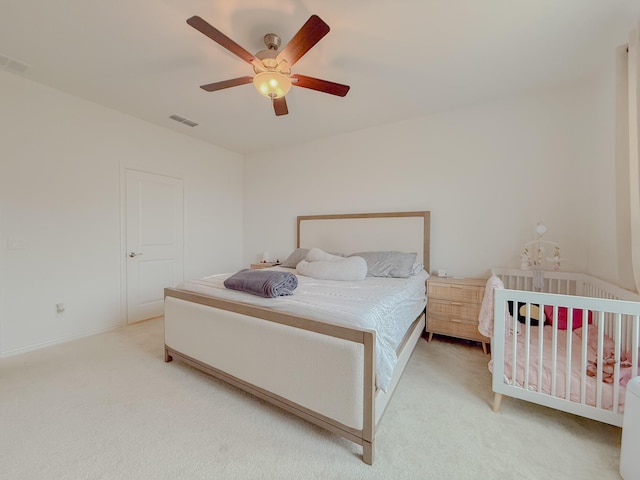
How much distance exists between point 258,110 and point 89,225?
7.73ft

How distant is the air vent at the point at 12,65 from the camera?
2.21 meters

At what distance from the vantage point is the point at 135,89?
2.66 metres

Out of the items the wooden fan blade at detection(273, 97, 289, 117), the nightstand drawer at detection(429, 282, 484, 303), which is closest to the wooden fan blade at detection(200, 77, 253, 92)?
the wooden fan blade at detection(273, 97, 289, 117)

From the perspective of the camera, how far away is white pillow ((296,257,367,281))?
2615 millimetres

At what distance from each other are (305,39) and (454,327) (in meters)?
2.80

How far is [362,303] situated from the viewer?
5.66 feet

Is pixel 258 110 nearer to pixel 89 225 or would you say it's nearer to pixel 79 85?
pixel 79 85

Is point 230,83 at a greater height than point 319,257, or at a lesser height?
greater

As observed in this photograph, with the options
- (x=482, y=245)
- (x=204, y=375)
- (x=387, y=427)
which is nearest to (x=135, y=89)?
(x=204, y=375)

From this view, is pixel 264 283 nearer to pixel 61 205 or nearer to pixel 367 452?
pixel 367 452

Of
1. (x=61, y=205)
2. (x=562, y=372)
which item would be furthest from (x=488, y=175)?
(x=61, y=205)

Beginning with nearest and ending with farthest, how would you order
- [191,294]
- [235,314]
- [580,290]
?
[235,314]
[191,294]
[580,290]

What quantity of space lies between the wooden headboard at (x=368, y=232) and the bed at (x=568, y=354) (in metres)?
1.37

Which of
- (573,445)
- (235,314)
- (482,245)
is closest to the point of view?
(573,445)
